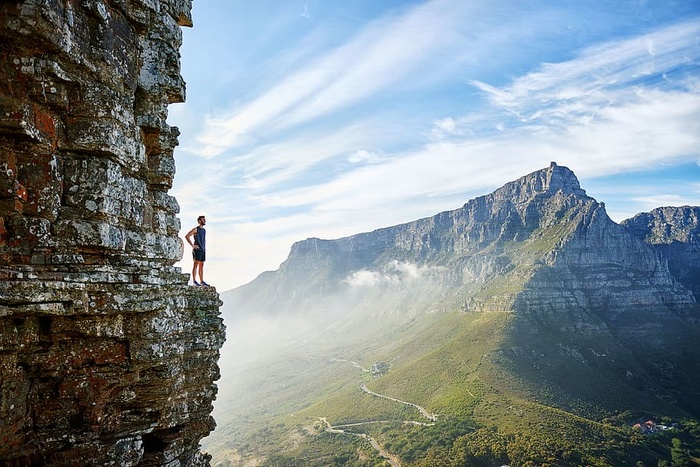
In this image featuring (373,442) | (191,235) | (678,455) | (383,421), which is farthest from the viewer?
(383,421)

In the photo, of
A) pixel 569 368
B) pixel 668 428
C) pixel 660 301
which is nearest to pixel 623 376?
pixel 569 368

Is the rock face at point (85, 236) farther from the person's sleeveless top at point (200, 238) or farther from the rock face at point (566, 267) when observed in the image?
the rock face at point (566, 267)

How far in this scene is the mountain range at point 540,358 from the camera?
236ft

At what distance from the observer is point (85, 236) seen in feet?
26.6

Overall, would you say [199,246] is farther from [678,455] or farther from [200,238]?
[678,455]

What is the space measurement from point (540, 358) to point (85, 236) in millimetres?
113964

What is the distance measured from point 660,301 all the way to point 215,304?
178760 mm

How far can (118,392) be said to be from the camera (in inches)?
360

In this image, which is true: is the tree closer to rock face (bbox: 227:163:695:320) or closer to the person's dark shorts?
rock face (bbox: 227:163:695:320)

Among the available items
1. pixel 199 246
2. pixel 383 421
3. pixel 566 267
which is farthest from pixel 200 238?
pixel 566 267

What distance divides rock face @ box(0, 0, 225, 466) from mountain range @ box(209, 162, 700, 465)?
61864 mm

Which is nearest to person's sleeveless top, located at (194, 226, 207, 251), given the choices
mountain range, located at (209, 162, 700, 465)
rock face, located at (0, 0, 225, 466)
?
rock face, located at (0, 0, 225, 466)

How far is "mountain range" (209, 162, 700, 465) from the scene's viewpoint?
236 feet

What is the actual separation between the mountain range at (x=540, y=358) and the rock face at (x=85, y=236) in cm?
6186
